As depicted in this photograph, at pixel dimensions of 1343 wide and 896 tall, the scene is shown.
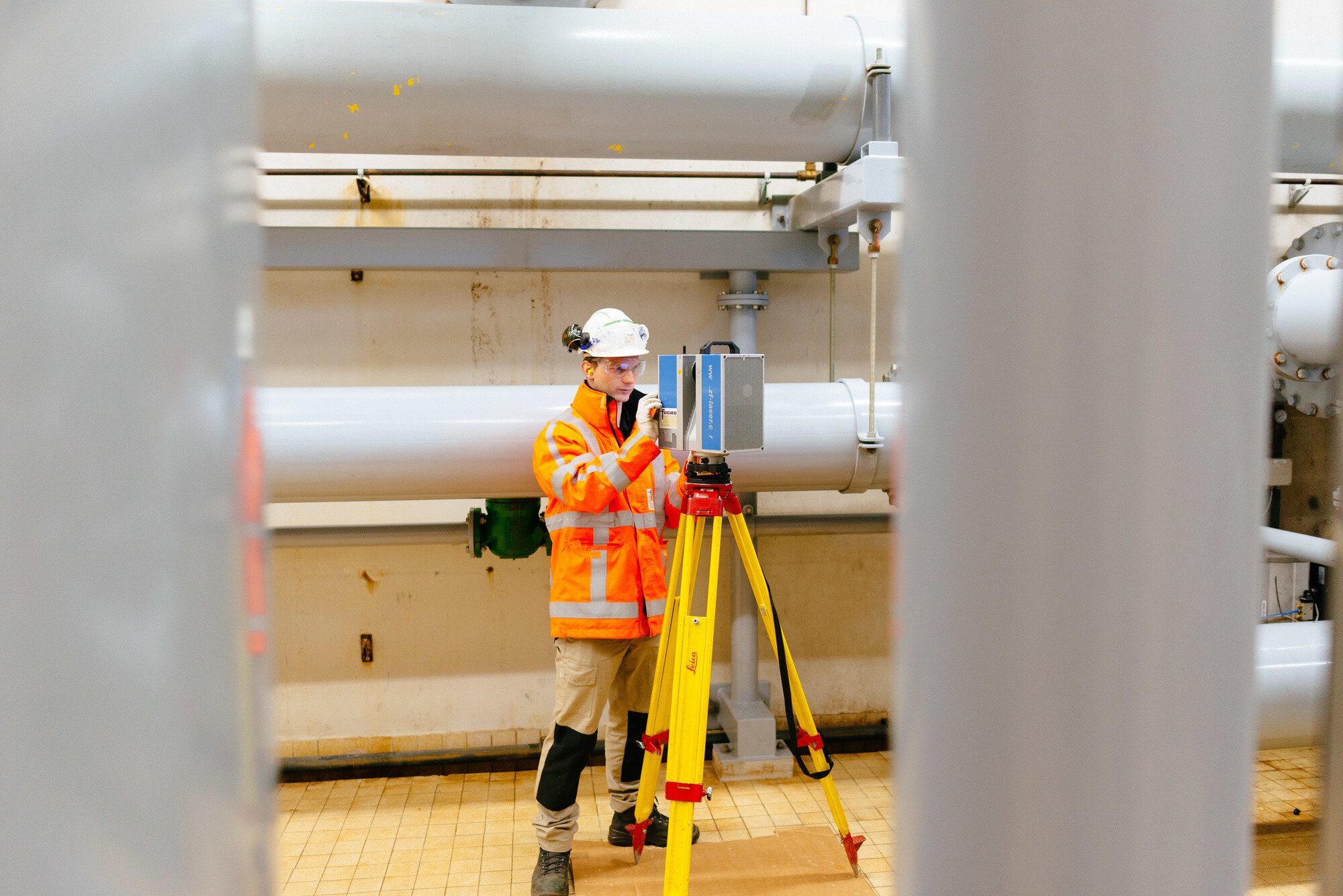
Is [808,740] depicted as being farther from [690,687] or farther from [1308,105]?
[1308,105]

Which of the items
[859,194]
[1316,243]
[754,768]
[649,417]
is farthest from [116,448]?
[1316,243]

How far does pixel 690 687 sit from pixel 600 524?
575 millimetres

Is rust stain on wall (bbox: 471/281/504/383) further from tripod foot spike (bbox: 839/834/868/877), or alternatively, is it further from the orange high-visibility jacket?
tripod foot spike (bbox: 839/834/868/877)

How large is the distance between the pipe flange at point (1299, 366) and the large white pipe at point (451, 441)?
1278mm

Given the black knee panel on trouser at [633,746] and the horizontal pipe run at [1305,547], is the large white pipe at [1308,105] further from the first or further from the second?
the black knee panel on trouser at [633,746]

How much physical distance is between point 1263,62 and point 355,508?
3825 millimetres

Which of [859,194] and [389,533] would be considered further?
[389,533]

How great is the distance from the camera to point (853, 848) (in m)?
2.88

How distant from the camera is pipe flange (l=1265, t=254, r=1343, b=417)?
10.5 feet

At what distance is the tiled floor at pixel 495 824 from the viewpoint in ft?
9.59

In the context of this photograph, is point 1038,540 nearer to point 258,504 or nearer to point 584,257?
point 258,504

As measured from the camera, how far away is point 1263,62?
0.30 metres

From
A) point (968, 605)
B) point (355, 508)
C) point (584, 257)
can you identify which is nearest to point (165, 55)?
point (968, 605)

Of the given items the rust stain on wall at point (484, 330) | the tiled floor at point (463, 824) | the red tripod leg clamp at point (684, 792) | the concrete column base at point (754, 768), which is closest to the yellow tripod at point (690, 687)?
the red tripod leg clamp at point (684, 792)
